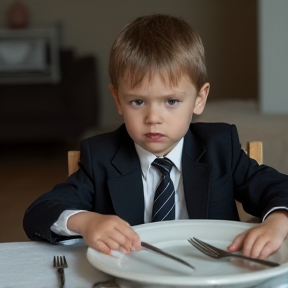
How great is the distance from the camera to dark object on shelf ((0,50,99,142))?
227 inches

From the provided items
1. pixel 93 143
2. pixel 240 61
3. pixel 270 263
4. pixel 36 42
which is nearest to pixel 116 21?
pixel 36 42

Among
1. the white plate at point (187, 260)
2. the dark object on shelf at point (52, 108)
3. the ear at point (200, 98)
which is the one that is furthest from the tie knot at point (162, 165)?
the dark object on shelf at point (52, 108)

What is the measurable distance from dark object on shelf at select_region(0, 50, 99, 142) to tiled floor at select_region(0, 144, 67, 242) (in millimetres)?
142

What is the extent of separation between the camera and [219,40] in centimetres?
676

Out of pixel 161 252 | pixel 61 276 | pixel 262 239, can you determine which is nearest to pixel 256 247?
pixel 262 239

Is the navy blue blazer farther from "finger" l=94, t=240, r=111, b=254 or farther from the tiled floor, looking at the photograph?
the tiled floor

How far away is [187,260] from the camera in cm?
94

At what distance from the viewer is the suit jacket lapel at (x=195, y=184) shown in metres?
1.29

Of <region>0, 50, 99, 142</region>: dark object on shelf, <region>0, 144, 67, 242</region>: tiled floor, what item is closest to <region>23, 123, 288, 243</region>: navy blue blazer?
<region>0, 144, 67, 242</region>: tiled floor

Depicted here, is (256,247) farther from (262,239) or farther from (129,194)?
(129,194)

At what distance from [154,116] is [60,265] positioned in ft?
1.06

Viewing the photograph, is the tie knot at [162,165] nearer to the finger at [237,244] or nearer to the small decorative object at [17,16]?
the finger at [237,244]

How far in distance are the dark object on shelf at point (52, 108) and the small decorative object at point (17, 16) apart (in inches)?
26.9

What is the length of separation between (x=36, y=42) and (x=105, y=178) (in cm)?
515
